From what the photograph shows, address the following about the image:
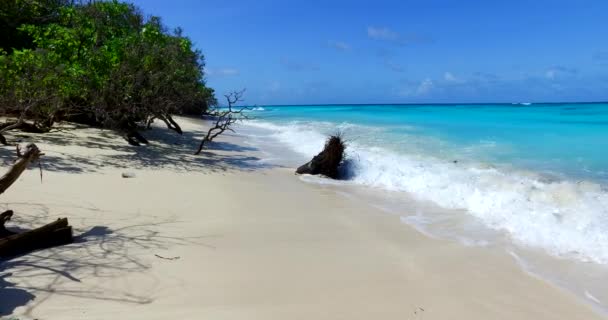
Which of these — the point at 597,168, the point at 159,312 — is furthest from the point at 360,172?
the point at 159,312

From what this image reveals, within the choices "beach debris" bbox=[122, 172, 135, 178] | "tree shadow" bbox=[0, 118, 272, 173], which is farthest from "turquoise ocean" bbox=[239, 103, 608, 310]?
"beach debris" bbox=[122, 172, 135, 178]

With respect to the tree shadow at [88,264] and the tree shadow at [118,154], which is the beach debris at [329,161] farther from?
the tree shadow at [88,264]

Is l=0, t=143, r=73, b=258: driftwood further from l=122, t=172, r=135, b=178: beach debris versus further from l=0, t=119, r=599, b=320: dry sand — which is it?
l=122, t=172, r=135, b=178: beach debris

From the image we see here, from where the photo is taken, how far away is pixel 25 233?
4.30 meters

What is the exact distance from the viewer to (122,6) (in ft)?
45.1

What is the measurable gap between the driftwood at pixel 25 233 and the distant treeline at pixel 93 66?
15.4ft

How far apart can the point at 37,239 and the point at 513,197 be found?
7138 millimetres

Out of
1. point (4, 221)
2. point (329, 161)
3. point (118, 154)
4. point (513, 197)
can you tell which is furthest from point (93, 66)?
point (513, 197)

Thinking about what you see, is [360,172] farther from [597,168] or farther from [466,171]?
[597,168]

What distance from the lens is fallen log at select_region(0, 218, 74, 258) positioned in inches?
164

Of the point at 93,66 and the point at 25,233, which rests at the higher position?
the point at 93,66

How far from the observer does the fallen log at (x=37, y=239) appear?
13.6 ft

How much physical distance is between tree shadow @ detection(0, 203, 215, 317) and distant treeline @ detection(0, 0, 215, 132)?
4124 mm

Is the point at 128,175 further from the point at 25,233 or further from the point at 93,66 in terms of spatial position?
the point at 25,233
